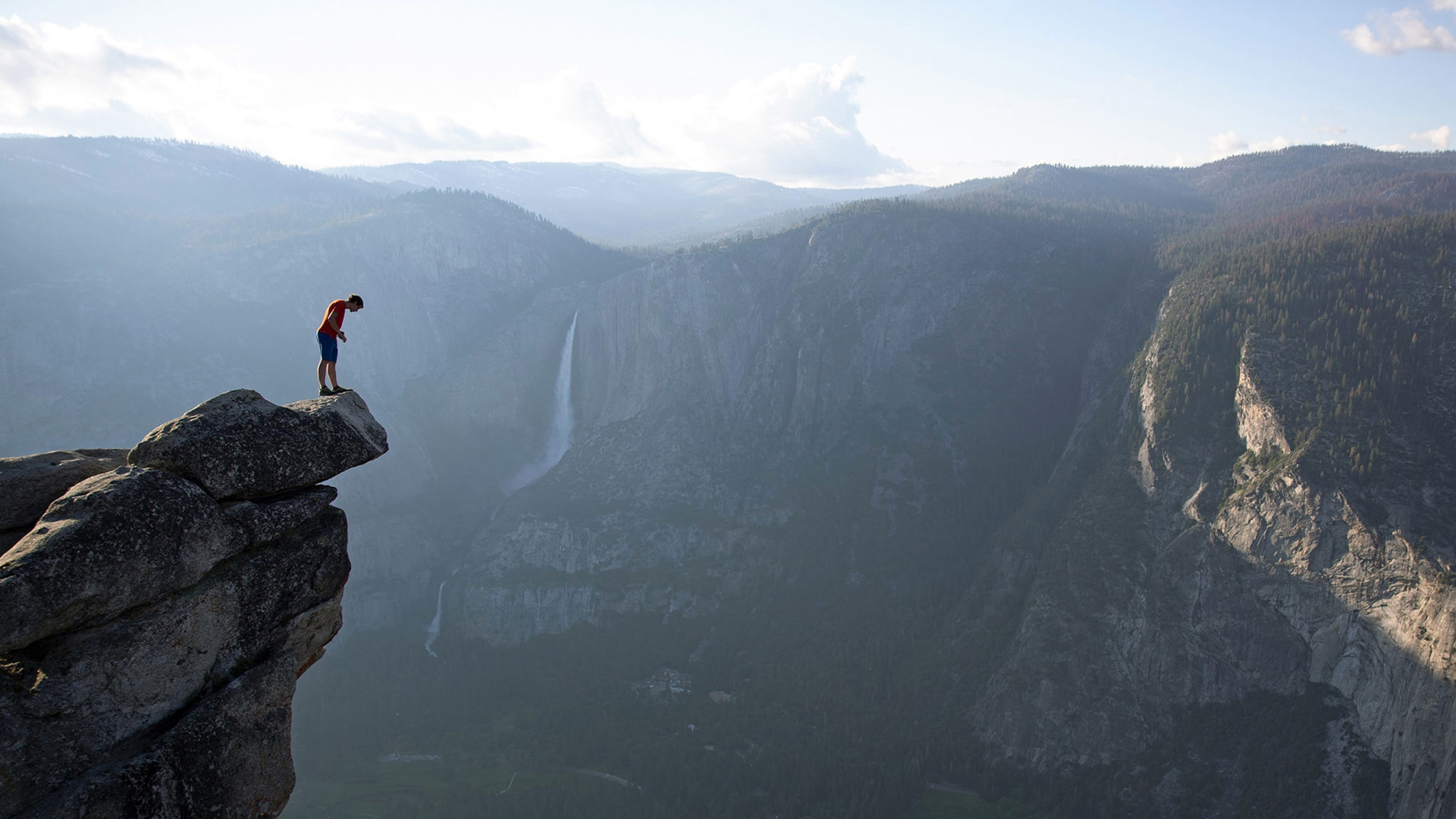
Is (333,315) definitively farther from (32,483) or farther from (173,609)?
(173,609)

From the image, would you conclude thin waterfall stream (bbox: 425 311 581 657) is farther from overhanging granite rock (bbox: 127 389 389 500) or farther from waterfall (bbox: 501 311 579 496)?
overhanging granite rock (bbox: 127 389 389 500)

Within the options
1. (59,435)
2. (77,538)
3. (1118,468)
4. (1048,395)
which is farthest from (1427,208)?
(59,435)

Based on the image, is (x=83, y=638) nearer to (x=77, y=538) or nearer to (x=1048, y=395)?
(x=77, y=538)

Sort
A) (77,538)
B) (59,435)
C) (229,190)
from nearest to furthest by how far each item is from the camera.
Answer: (77,538), (59,435), (229,190)

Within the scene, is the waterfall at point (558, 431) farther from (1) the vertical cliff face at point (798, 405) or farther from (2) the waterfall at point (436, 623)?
(2) the waterfall at point (436, 623)

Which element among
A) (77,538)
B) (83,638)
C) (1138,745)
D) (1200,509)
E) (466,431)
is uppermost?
(77,538)

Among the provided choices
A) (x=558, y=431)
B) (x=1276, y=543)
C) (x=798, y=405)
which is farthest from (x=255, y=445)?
(x=558, y=431)
